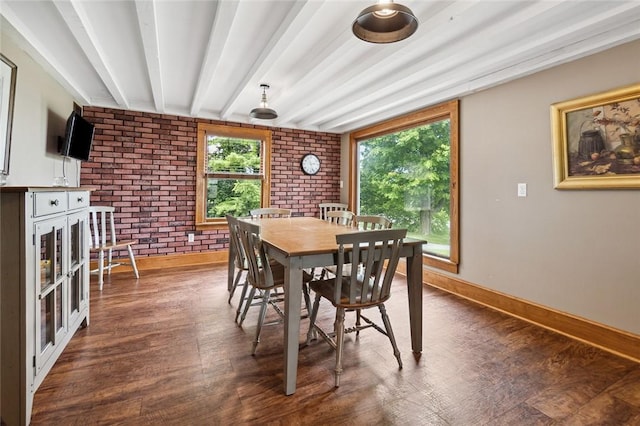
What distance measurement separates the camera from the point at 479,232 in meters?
3.21

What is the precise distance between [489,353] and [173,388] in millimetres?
2054

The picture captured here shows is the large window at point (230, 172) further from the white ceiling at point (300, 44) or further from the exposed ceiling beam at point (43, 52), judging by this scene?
the exposed ceiling beam at point (43, 52)

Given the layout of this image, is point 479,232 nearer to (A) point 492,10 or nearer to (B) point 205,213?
(A) point 492,10

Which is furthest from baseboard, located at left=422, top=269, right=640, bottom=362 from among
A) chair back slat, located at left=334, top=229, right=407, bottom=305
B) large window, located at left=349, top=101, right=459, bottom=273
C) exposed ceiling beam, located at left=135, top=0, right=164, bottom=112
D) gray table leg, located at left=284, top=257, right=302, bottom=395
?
exposed ceiling beam, located at left=135, top=0, right=164, bottom=112

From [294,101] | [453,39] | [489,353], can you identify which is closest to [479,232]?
[489,353]

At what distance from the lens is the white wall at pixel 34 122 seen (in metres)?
2.37

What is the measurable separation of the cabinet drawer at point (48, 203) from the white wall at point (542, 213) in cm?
348

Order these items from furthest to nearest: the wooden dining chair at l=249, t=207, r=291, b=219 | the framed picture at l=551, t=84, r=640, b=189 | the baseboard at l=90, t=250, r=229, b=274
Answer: the baseboard at l=90, t=250, r=229, b=274
the wooden dining chair at l=249, t=207, r=291, b=219
the framed picture at l=551, t=84, r=640, b=189

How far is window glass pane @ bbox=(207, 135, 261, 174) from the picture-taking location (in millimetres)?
4695

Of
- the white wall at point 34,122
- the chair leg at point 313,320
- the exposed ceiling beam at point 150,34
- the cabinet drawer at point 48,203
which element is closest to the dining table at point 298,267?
the chair leg at point 313,320

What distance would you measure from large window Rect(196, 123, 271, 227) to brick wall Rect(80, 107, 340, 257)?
0.13 metres

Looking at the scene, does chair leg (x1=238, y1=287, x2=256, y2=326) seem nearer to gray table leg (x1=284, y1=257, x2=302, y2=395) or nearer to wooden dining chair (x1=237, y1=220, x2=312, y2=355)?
wooden dining chair (x1=237, y1=220, x2=312, y2=355)

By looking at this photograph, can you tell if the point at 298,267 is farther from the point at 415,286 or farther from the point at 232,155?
the point at 232,155

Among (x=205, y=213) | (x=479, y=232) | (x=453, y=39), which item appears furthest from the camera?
(x=205, y=213)
